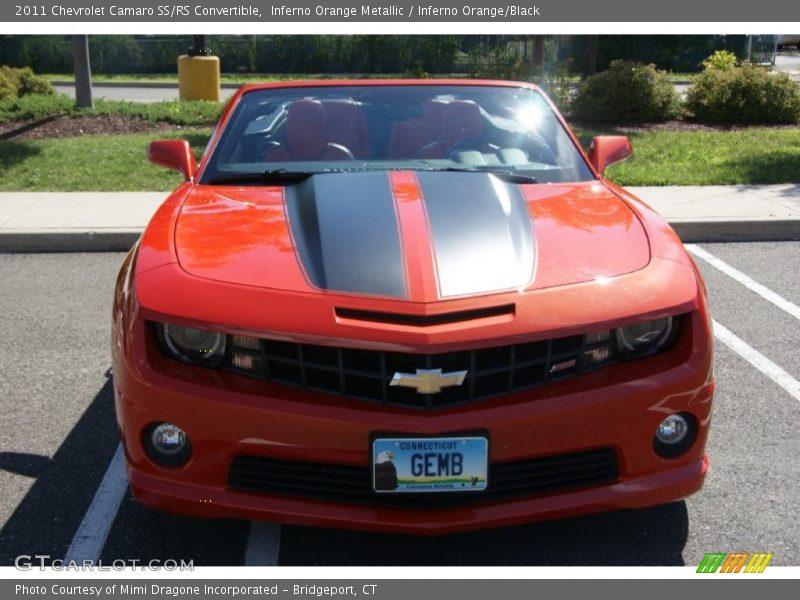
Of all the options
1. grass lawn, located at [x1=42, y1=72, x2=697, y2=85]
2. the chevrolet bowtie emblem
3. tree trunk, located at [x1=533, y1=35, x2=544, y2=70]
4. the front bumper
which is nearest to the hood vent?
the chevrolet bowtie emblem

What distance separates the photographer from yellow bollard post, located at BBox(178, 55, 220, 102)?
1655cm

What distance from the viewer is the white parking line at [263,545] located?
3226mm

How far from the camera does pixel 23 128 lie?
12.8 meters

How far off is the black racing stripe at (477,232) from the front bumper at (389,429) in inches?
15.0

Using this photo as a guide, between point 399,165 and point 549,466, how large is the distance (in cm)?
174

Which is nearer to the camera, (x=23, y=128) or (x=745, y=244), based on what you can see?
(x=745, y=244)

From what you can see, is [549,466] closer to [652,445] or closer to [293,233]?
[652,445]

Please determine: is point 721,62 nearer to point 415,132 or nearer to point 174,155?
point 415,132

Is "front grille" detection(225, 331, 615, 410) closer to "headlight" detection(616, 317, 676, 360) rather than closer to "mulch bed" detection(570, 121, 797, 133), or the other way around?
"headlight" detection(616, 317, 676, 360)

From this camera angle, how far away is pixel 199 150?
450 inches

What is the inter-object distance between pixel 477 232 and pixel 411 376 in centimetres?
69

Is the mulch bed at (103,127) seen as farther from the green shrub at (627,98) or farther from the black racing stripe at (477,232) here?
the black racing stripe at (477,232)

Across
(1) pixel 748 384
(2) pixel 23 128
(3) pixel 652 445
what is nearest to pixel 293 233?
(3) pixel 652 445

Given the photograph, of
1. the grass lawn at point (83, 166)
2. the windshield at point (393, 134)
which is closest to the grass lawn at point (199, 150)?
the grass lawn at point (83, 166)
